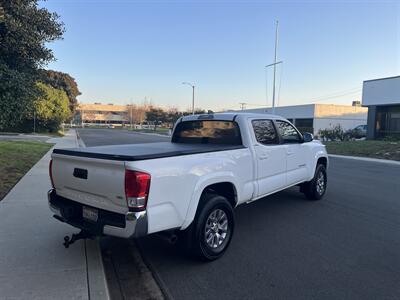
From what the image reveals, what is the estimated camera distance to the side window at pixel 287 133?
6324 mm

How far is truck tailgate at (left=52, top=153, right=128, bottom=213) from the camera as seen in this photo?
140 inches

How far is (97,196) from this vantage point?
12.6 ft

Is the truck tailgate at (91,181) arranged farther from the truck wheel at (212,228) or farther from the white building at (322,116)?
the white building at (322,116)

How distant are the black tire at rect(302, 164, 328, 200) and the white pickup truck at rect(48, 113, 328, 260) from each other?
5.68ft

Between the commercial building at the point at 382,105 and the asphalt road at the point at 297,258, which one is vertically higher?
the commercial building at the point at 382,105

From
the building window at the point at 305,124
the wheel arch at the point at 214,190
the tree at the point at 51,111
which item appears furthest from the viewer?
the building window at the point at 305,124

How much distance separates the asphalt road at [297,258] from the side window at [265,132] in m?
1.43

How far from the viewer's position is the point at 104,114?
13238cm

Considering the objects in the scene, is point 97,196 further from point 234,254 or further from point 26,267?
point 234,254

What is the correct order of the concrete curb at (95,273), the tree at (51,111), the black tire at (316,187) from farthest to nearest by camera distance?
1. the tree at (51,111)
2. the black tire at (316,187)
3. the concrete curb at (95,273)

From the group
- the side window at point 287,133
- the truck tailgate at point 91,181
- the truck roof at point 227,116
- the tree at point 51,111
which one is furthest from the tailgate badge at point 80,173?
the tree at point 51,111

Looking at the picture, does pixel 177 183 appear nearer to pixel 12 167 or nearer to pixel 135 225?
pixel 135 225

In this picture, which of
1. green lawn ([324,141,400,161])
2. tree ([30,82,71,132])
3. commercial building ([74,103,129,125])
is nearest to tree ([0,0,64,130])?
green lawn ([324,141,400,161])

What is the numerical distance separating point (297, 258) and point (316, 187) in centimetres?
341
